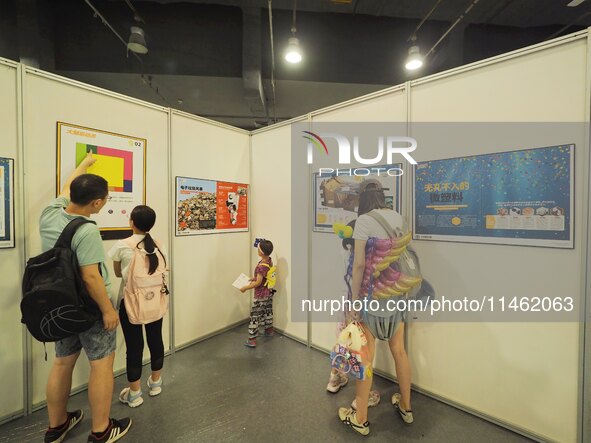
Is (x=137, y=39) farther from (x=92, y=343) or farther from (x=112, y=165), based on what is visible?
(x=92, y=343)

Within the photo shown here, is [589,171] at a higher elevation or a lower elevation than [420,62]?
lower

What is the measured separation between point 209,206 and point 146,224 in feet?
3.48

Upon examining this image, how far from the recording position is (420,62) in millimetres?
3699

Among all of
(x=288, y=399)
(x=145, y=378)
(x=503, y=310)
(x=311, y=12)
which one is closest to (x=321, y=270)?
(x=288, y=399)

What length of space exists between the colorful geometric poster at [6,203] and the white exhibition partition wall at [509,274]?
2940 millimetres

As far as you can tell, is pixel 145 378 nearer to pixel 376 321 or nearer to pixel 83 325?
pixel 83 325

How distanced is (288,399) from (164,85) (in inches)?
208

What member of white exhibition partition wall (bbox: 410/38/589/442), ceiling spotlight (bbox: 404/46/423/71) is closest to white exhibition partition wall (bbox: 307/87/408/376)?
white exhibition partition wall (bbox: 410/38/589/442)

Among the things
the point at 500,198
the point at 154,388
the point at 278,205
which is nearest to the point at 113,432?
the point at 154,388

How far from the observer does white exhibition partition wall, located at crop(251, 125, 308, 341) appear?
2.90 meters

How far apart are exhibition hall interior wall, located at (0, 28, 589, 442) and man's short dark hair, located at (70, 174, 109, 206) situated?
0.71 meters

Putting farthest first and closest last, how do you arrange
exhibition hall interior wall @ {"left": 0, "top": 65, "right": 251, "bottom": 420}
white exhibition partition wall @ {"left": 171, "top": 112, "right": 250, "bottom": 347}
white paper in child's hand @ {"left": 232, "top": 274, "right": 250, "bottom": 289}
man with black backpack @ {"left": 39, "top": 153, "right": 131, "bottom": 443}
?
white paper in child's hand @ {"left": 232, "top": 274, "right": 250, "bottom": 289}
white exhibition partition wall @ {"left": 171, "top": 112, "right": 250, "bottom": 347}
exhibition hall interior wall @ {"left": 0, "top": 65, "right": 251, "bottom": 420}
man with black backpack @ {"left": 39, "top": 153, "right": 131, "bottom": 443}

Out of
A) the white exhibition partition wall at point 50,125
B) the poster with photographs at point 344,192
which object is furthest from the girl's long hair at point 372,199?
the white exhibition partition wall at point 50,125
